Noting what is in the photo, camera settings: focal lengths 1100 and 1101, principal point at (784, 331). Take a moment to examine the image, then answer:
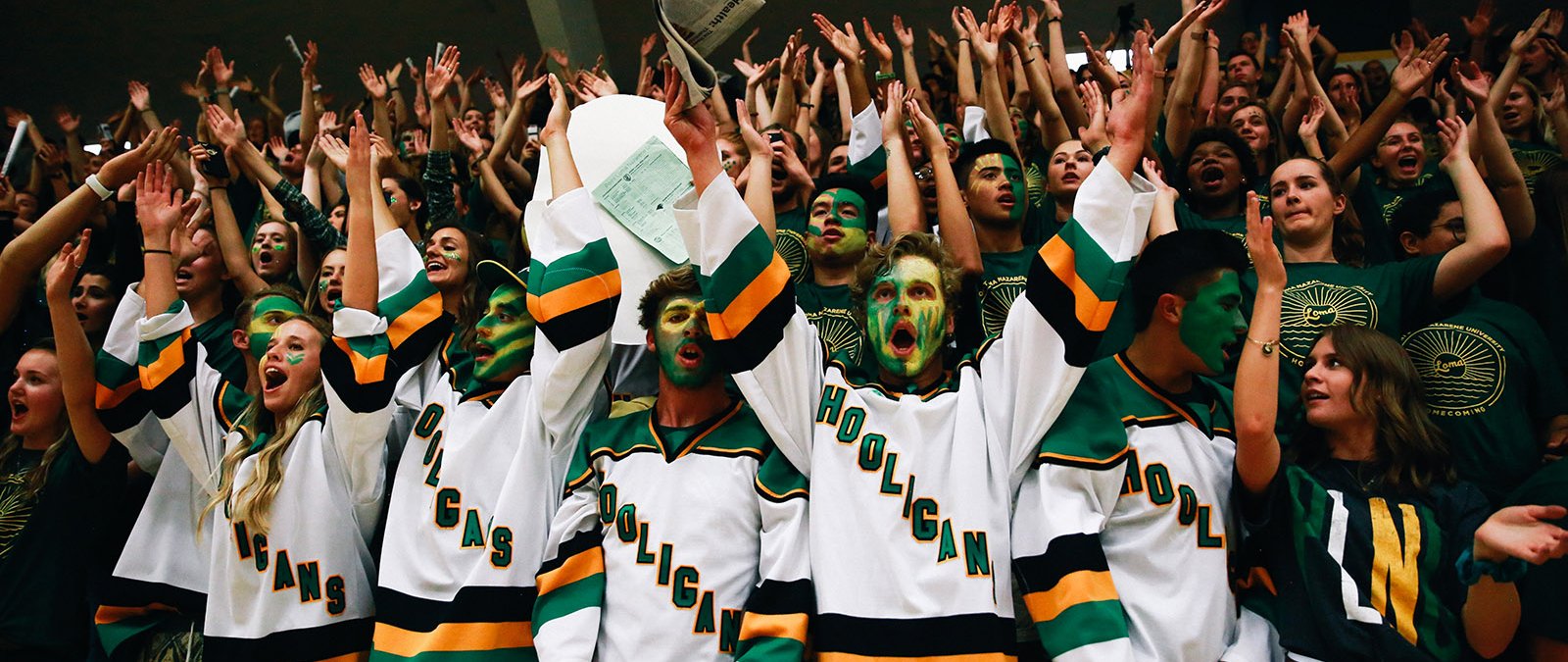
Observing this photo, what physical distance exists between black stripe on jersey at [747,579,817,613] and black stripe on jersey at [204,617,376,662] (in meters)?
1.31

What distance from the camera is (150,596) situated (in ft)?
11.9

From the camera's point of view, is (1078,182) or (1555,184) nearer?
(1555,184)

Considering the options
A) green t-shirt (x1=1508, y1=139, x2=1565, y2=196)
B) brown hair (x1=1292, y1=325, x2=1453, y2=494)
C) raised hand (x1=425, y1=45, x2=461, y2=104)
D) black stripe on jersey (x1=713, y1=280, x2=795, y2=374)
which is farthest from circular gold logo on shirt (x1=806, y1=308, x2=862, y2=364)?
green t-shirt (x1=1508, y1=139, x2=1565, y2=196)

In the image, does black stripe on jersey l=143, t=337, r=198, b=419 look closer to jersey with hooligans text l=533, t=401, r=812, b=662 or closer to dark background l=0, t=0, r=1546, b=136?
jersey with hooligans text l=533, t=401, r=812, b=662

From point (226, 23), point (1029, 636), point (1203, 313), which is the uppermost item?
point (226, 23)

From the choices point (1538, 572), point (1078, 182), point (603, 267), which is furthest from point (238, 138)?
point (1538, 572)

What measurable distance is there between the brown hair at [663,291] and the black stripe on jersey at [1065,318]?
1008 millimetres

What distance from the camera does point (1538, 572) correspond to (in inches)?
104

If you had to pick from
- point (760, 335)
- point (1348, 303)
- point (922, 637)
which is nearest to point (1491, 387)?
point (1348, 303)

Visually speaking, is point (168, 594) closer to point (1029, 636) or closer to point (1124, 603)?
point (1029, 636)

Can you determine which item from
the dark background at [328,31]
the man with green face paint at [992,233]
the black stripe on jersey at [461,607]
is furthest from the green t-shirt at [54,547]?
the dark background at [328,31]

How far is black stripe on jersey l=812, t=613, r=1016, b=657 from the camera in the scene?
8.86 ft

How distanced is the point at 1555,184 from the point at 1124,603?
241cm

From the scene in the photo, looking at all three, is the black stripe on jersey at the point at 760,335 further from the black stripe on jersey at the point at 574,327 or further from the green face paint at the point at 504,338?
the green face paint at the point at 504,338
